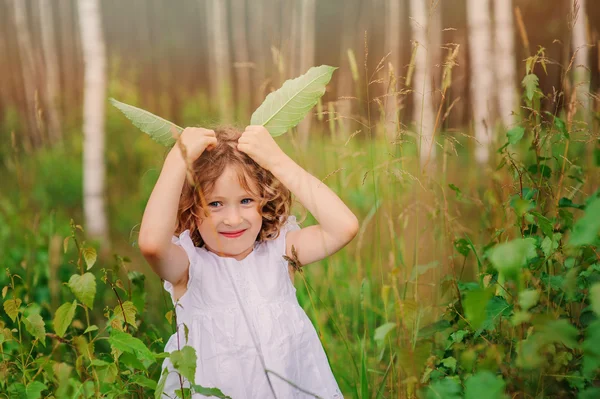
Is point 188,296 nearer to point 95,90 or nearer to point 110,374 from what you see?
point 110,374

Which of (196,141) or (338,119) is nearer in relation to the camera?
(196,141)

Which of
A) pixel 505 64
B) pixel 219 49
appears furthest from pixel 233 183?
pixel 219 49

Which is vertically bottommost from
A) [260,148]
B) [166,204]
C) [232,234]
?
[232,234]

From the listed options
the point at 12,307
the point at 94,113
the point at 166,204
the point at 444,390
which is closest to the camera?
the point at 444,390

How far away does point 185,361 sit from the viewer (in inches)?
43.4

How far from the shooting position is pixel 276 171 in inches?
58.2

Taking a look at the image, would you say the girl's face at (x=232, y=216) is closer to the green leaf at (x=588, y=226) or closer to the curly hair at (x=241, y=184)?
the curly hair at (x=241, y=184)

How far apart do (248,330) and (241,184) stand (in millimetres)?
360

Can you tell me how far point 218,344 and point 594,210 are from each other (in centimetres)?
98

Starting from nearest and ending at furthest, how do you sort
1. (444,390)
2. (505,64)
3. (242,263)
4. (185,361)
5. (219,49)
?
(444,390)
(185,361)
(242,263)
(505,64)
(219,49)

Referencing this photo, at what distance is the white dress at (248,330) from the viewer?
1480 millimetres

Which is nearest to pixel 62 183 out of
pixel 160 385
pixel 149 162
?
pixel 149 162

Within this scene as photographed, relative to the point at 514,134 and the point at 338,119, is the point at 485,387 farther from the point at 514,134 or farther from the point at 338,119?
the point at 338,119

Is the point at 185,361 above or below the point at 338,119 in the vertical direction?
below
